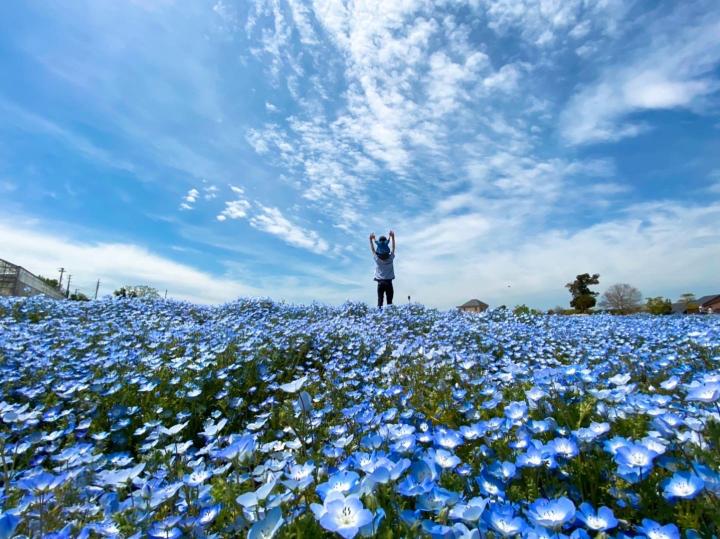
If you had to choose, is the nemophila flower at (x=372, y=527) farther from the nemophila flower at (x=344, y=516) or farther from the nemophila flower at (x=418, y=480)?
the nemophila flower at (x=418, y=480)

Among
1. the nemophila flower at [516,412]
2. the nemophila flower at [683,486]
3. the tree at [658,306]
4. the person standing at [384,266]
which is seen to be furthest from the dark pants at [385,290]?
the tree at [658,306]

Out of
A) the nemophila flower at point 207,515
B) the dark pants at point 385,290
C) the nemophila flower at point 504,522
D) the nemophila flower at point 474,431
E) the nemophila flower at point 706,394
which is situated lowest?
the nemophila flower at point 207,515

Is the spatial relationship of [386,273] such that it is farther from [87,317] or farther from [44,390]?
[44,390]

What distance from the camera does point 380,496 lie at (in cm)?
147

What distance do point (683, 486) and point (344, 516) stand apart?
3.73 feet

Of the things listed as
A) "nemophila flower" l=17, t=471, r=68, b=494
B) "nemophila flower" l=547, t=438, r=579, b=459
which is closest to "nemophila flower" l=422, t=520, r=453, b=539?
"nemophila flower" l=547, t=438, r=579, b=459

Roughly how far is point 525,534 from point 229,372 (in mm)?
3636

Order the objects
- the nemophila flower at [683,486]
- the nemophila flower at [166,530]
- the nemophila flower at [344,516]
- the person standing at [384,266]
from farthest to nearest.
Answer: the person standing at [384,266]
the nemophila flower at [166,530]
the nemophila flower at [683,486]
the nemophila flower at [344,516]

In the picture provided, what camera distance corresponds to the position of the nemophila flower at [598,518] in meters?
1.29

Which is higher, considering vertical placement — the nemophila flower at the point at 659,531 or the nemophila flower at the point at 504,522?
the nemophila flower at the point at 504,522

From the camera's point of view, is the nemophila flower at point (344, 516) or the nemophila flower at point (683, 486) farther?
the nemophila flower at point (683, 486)

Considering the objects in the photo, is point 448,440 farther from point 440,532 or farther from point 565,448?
point 440,532

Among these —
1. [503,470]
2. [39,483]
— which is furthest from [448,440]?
[39,483]

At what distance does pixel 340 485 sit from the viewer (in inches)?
54.7
